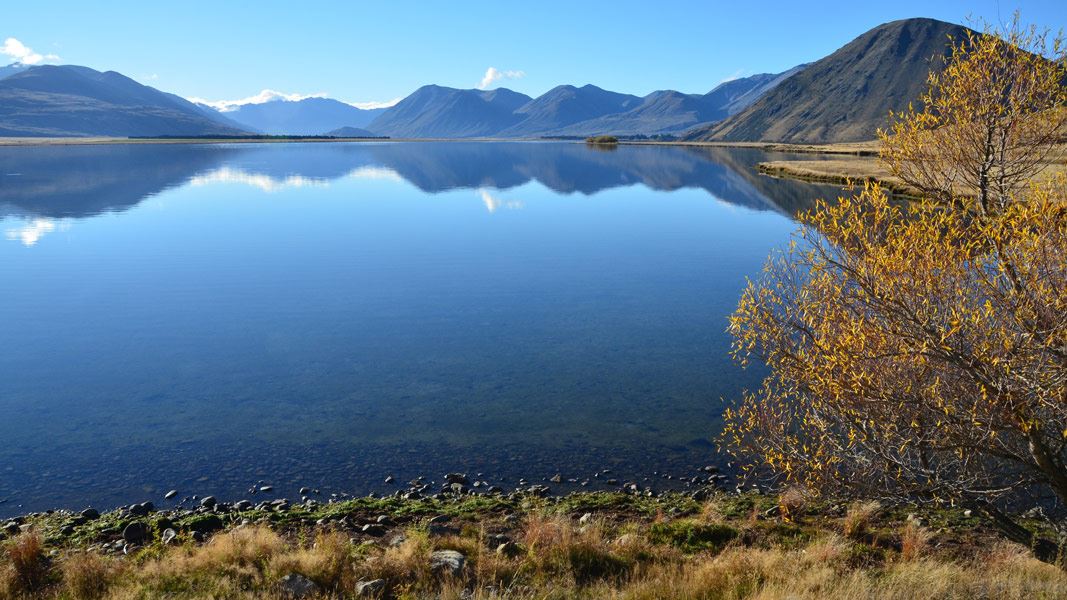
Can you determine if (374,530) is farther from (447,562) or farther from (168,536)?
(168,536)

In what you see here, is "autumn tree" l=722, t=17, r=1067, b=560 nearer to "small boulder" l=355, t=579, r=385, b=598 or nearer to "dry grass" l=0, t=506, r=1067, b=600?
"dry grass" l=0, t=506, r=1067, b=600

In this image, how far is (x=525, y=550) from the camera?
16.3 m

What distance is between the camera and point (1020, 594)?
13.0m

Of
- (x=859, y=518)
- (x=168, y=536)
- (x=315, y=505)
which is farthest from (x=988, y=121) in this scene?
(x=168, y=536)

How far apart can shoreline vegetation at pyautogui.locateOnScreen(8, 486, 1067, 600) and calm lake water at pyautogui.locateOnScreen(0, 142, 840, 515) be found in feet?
7.67

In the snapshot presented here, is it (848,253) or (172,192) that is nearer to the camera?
(848,253)

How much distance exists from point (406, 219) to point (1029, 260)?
240 feet

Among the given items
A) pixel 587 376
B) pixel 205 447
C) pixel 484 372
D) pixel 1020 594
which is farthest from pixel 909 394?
pixel 205 447

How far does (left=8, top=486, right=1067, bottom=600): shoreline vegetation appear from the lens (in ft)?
45.4

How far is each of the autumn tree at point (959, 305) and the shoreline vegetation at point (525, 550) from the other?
178cm

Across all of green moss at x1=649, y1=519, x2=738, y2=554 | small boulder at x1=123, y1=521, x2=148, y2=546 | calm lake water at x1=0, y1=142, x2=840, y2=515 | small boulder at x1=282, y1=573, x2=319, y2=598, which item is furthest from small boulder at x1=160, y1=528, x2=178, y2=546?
green moss at x1=649, y1=519, x2=738, y2=554

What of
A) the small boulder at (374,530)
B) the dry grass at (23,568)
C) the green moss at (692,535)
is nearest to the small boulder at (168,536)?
the dry grass at (23,568)

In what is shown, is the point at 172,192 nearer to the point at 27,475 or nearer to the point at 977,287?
the point at 27,475

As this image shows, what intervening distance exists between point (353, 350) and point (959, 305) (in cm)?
2618
